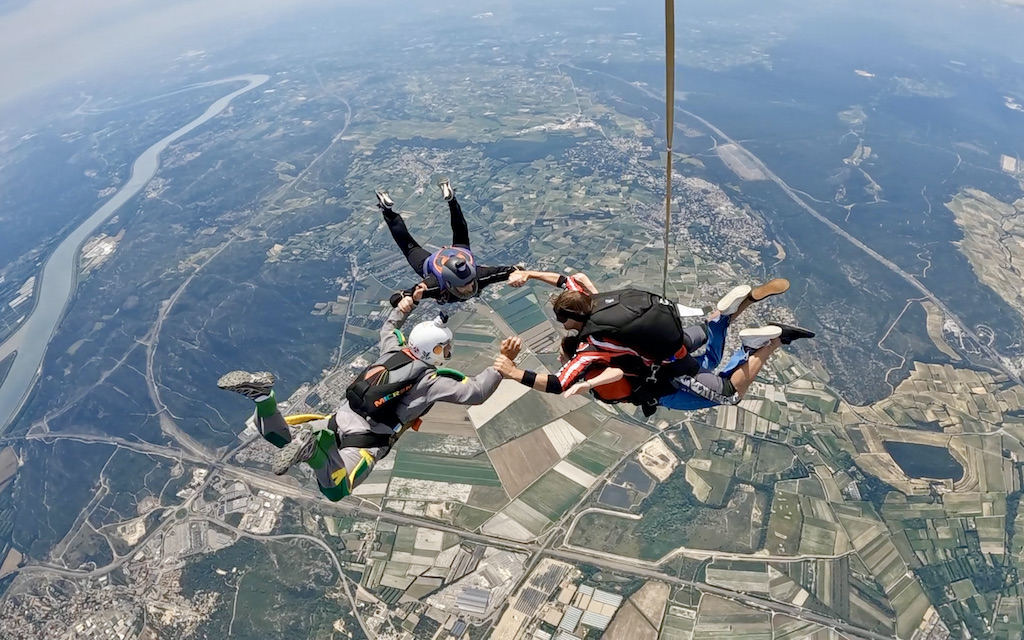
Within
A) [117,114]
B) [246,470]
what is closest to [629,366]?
[246,470]

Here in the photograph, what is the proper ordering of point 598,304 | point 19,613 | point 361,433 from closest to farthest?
point 598,304 → point 361,433 → point 19,613

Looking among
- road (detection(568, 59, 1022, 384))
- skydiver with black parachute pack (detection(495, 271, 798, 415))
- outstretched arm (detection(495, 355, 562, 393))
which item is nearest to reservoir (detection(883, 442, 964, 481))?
road (detection(568, 59, 1022, 384))

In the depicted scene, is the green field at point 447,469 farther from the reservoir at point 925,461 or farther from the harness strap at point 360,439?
the reservoir at point 925,461

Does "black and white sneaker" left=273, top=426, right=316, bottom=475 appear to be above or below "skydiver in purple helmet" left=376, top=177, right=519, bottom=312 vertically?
below

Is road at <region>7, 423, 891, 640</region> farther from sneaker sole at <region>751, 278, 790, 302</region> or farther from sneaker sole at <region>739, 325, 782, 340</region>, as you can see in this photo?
sneaker sole at <region>751, 278, 790, 302</region>

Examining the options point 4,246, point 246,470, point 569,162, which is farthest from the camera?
point 4,246

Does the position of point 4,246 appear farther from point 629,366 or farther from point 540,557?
point 629,366

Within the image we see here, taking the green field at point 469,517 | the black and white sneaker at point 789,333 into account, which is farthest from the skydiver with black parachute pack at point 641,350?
the green field at point 469,517
